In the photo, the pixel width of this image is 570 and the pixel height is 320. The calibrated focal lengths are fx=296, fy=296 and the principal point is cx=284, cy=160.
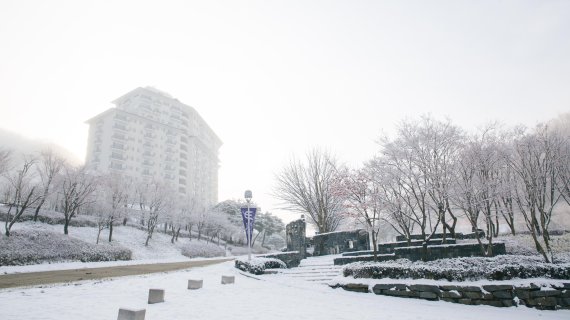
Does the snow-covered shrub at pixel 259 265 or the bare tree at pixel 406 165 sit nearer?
the snow-covered shrub at pixel 259 265

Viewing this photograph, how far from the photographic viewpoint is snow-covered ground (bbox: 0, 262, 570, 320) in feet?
21.9

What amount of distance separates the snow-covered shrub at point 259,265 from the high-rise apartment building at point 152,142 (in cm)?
5370

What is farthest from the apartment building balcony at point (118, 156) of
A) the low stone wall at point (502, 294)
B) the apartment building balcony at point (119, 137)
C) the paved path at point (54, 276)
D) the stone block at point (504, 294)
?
the stone block at point (504, 294)

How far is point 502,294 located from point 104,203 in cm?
3985

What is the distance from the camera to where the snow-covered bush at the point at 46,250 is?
20328 millimetres

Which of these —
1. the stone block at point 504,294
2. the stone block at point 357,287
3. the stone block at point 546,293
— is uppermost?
the stone block at point 546,293

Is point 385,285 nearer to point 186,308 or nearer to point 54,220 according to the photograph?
point 186,308

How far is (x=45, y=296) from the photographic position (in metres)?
8.24

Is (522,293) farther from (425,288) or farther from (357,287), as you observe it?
(357,287)

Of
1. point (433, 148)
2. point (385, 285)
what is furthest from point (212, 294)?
point (433, 148)

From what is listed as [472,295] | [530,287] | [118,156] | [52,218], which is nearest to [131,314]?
[472,295]

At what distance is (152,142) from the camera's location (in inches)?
2977

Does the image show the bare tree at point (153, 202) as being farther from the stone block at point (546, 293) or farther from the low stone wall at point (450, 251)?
the stone block at point (546, 293)

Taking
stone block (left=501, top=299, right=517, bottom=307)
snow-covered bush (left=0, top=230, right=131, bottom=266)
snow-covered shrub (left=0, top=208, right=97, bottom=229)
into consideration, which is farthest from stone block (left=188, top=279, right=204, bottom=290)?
snow-covered shrub (left=0, top=208, right=97, bottom=229)
